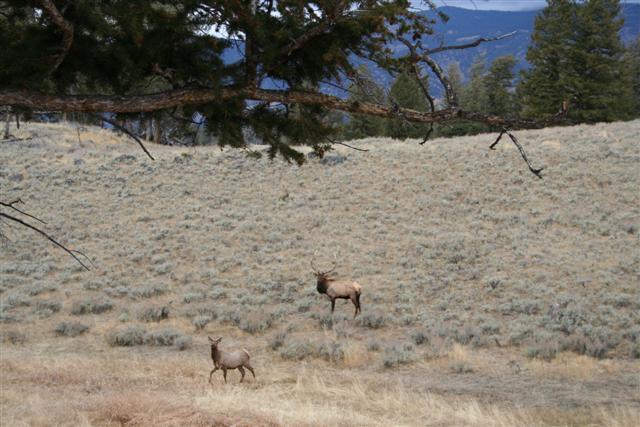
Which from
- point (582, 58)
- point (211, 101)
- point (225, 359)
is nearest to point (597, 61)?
point (582, 58)

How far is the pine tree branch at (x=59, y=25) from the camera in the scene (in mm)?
3117

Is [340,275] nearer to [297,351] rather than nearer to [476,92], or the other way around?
[297,351]

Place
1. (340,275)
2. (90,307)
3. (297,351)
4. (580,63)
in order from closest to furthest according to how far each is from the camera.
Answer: (297,351) → (90,307) → (340,275) → (580,63)

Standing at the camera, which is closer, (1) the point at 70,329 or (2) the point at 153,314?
(1) the point at 70,329

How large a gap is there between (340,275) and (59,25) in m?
14.6

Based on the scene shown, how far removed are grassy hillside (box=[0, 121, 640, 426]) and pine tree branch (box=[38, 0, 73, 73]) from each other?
3.79 meters

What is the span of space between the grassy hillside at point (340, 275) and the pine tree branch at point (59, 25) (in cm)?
379

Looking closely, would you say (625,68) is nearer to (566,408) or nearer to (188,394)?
(566,408)

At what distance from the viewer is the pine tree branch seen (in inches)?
123

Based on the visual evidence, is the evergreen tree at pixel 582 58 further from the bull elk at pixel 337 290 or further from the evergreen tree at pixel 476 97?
the bull elk at pixel 337 290

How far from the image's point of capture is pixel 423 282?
1641 centimetres

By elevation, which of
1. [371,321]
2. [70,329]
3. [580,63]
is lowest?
[70,329]

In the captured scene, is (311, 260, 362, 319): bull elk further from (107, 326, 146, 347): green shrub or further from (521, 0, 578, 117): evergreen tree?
(521, 0, 578, 117): evergreen tree

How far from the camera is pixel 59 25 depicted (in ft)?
11.1
